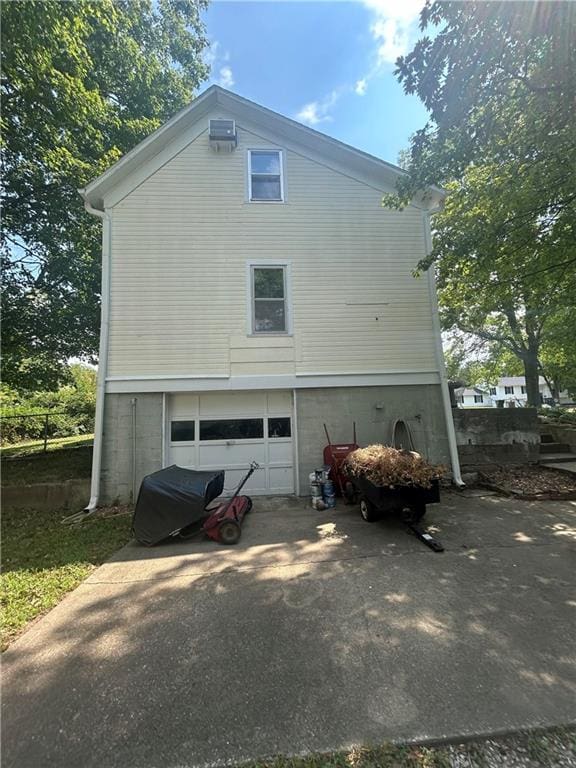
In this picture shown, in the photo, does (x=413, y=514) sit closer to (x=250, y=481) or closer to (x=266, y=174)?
(x=250, y=481)

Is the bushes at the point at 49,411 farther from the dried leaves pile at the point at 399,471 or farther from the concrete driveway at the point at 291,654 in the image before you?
the dried leaves pile at the point at 399,471

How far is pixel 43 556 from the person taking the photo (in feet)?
16.0

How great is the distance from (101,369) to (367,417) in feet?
19.2

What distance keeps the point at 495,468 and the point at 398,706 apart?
776 cm

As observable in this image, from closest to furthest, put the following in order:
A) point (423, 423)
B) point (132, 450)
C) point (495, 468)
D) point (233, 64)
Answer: point (132, 450) → point (423, 423) → point (495, 468) → point (233, 64)

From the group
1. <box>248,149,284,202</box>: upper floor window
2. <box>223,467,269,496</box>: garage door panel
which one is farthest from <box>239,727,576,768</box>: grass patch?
<box>248,149,284,202</box>: upper floor window

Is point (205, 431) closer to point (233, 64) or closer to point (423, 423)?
point (423, 423)

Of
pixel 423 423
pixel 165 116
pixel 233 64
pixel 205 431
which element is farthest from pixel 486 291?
pixel 165 116

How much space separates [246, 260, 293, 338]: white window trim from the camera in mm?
7617

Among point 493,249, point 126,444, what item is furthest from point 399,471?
point 493,249

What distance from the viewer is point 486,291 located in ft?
30.1

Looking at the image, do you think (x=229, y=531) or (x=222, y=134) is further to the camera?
(x=222, y=134)

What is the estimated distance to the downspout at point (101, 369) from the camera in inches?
273

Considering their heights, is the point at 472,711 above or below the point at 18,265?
below
